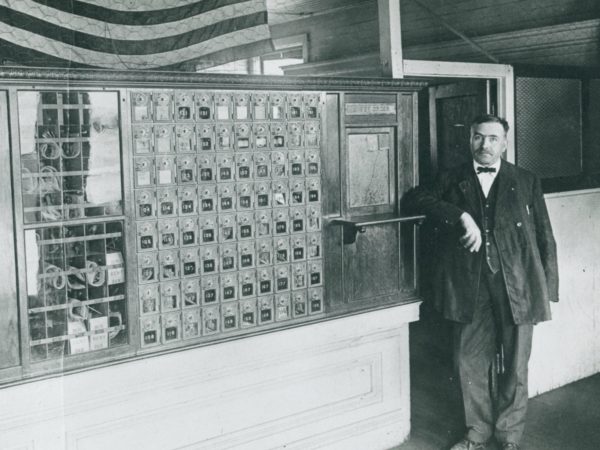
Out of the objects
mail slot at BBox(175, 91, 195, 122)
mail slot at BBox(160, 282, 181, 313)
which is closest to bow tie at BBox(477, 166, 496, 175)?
mail slot at BBox(175, 91, 195, 122)

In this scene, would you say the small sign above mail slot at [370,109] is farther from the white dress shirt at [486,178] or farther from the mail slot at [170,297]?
the mail slot at [170,297]

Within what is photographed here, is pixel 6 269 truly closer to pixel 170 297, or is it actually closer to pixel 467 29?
pixel 170 297

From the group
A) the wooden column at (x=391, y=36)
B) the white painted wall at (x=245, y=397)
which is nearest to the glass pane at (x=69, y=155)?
the white painted wall at (x=245, y=397)

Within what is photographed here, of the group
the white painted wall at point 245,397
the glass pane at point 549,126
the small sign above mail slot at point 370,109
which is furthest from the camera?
the glass pane at point 549,126

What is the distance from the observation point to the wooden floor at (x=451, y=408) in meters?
3.59

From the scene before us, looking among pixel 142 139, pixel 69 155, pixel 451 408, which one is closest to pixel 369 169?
pixel 142 139

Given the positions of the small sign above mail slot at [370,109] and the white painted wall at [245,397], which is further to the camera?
the small sign above mail slot at [370,109]

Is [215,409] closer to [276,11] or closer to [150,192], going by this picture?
[150,192]

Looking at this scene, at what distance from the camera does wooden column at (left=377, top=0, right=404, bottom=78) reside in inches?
135

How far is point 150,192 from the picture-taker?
2639 mm

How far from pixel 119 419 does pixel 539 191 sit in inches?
90.1

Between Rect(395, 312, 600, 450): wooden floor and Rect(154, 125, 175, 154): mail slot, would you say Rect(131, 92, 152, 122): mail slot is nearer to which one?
Rect(154, 125, 175, 154): mail slot

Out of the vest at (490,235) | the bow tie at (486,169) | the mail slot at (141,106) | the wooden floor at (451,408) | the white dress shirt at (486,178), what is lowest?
the wooden floor at (451,408)

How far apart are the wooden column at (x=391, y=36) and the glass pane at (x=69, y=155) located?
4.91ft
